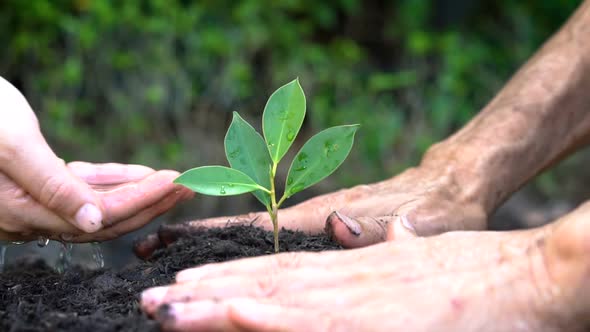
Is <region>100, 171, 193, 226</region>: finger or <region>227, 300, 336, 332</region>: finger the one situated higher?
<region>100, 171, 193, 226</region>: finger

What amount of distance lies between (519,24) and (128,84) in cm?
225

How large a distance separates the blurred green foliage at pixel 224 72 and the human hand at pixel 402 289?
8.10 ft

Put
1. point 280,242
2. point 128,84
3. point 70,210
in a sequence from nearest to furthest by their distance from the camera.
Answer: point 70,210
point 280,242
point 128,84

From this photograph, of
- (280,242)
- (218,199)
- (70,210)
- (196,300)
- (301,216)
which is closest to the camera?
(196,300)

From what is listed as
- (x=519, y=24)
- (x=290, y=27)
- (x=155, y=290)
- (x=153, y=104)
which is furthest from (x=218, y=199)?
(x=155, y=290)

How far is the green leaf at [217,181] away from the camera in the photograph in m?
1.23

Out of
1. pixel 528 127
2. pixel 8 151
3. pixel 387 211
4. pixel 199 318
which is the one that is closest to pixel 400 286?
pixel 199 318

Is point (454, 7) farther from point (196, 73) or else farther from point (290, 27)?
point (196, 73)

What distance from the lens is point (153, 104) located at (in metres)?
3.68

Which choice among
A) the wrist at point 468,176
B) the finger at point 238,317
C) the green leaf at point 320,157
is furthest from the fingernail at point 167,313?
the wrist at point 468,176

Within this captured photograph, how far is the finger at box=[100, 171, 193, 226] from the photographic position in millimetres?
1413

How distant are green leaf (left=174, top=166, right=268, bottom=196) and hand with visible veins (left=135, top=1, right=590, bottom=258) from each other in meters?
0.20

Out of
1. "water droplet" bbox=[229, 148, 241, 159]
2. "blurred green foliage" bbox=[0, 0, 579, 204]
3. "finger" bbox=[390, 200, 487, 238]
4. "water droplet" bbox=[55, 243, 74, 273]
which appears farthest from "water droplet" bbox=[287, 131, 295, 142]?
"blurred green foliage" bbox=[0, 0, 579, 204]

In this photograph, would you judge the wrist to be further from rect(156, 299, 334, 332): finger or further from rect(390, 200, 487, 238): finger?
rect(156, 299, 334, 332): finger
